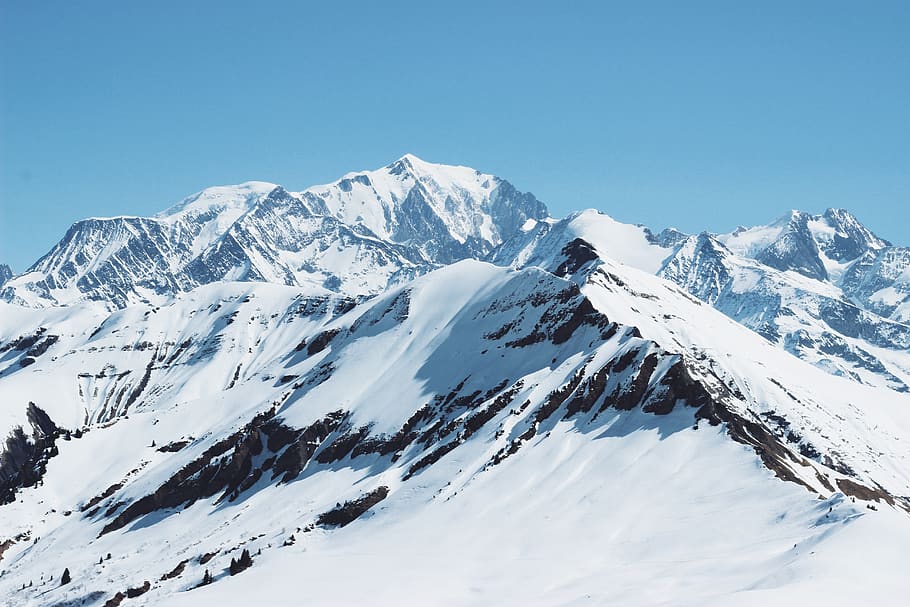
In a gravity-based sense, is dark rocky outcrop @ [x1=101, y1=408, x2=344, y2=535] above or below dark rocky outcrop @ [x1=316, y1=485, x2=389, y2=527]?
above

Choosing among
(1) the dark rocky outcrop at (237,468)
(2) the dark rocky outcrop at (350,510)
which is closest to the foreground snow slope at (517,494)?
(2) the dark rocky outcrop at (350,510)

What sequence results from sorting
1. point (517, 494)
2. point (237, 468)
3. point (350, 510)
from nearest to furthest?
point (517, 494) < point (350, 510) < point (237, 468)

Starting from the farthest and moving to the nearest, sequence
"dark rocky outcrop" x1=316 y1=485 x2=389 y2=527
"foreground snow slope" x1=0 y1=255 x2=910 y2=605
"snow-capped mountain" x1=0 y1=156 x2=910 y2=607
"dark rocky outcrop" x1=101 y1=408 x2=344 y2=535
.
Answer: "dark rocky outcrop" x1=101 y1=408 x2=344 y2=535, "dark rocky outcrop" x1=316 y1=485 x2=389 y2=527, "foreground snow slope" x1=0 y1=255 x2=910 y2=605, "snow-capped mountain" x1=0 y1=156 x2=910 y2=607

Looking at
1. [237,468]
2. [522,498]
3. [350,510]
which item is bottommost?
[522,498]

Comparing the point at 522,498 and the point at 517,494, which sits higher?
the point at 517,494

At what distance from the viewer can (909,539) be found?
72.9m

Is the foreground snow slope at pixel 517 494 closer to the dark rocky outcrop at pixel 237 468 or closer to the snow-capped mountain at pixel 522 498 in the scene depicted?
the snow-capped mountain at pixel 522 498

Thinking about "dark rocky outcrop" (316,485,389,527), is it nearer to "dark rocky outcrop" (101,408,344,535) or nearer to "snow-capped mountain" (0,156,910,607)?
"snow-capped mountain" (0,156,910,607)

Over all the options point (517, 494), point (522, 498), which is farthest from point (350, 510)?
point (522, 498)

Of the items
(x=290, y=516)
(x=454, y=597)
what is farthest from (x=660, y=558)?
(x=290, y=516)

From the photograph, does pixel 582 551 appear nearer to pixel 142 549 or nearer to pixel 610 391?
pixel 610 391

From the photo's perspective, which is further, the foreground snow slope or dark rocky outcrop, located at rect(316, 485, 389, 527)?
dark rocky outcrop, located at rect(316, 485, 389, 527)

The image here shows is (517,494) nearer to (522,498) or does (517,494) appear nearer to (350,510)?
(522,498)

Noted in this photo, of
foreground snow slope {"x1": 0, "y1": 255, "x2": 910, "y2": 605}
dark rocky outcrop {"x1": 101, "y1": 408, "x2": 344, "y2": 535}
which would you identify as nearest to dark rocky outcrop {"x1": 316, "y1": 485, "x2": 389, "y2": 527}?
foreground snow slope {"x1": 0, "y1": 255, "x2": 910, "y2": 605}
